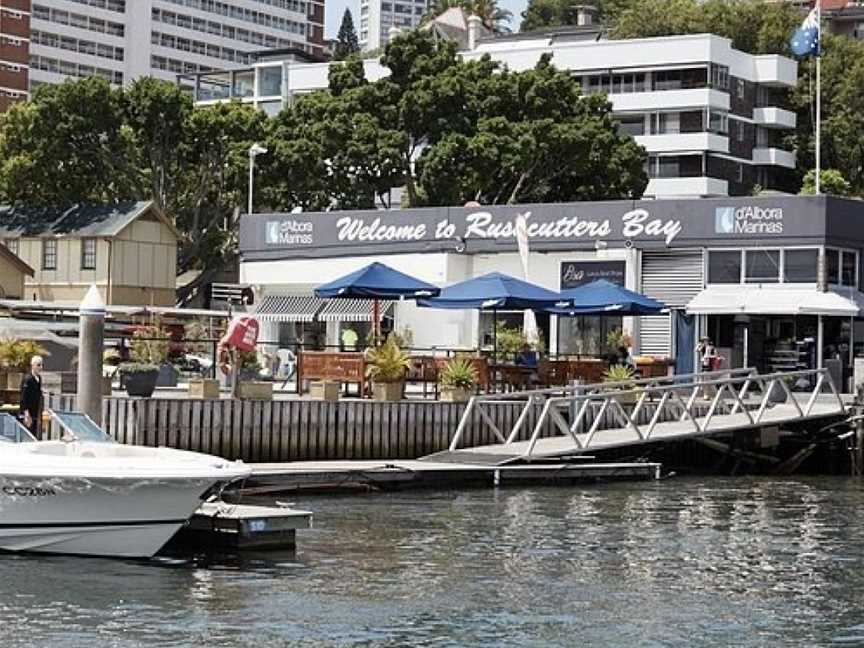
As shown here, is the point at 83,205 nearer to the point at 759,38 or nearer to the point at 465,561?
the point at 759,38

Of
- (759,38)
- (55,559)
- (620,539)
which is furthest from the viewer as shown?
(759,38)

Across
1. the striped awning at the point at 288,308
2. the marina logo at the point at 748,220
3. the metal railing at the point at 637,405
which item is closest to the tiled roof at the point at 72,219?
the striped awning at the point at 288,308

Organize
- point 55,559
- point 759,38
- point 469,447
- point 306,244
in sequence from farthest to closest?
point 759,38 → point 306,244 → point 469,447 → point 55,559

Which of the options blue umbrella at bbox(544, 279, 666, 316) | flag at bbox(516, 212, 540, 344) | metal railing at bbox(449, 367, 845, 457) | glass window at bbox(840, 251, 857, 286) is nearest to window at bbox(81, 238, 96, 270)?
flag at bbox(516, 212, 540, 344)

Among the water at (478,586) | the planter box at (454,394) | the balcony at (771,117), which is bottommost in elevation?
the water at (478,586)

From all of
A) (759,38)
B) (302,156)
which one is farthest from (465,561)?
(759,38)

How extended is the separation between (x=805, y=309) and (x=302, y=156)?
31588 mm

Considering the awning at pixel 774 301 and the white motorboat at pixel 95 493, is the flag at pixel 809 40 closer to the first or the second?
the awning at pixel 774 301

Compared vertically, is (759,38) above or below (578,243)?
above

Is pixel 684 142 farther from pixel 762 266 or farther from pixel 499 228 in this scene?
pixel 762 266

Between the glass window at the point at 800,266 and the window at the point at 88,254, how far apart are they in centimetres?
3689

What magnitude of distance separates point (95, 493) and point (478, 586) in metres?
4.81

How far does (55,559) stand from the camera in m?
21.2

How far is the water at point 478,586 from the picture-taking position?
17.3 meters
